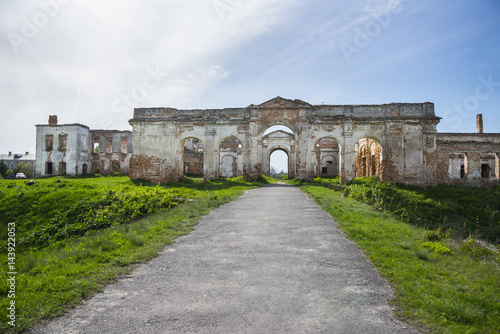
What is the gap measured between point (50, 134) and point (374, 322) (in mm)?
39355

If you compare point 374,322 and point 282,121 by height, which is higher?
point 282,121

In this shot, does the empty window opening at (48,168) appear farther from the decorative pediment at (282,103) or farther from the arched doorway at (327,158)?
the arched doorway at (327,158)

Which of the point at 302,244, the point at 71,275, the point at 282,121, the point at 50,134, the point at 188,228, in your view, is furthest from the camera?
the point at 50,134

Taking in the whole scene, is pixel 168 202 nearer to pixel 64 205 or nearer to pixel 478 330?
pixel 64 205

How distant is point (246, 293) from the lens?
3490 millimetres

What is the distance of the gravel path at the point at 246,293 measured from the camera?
2.83 meters

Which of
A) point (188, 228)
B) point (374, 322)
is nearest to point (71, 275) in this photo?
point (188, 228)

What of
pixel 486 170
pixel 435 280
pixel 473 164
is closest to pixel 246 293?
pixel 435 280

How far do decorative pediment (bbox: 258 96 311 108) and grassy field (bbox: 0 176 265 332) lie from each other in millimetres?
11754

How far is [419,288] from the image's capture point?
11.6ft

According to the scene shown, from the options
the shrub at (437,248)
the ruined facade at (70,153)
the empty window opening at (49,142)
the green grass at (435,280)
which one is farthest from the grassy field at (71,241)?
the empty window opening at (49,142)

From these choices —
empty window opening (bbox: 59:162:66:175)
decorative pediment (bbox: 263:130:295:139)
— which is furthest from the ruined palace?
empty window opening (bbox: 59:162:66:175)

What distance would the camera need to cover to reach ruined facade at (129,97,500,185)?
2066 cm

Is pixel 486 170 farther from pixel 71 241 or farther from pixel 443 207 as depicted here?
pixel 71 241
